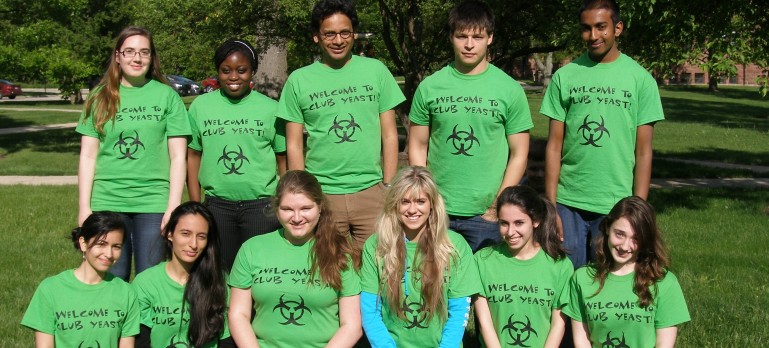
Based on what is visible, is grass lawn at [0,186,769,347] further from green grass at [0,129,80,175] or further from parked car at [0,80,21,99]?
parked car at [0,80,21,99]

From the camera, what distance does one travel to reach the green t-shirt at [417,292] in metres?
4.38

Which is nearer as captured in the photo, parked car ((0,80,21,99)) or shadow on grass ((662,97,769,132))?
shadow on grass ((662,97,769,132))

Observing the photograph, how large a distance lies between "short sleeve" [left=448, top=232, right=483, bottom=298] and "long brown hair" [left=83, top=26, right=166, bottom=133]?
1892mm

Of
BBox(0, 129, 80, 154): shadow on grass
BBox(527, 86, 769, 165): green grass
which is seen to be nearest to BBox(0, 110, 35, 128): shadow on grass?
BBox(0, 129, 80, 154): shadow on grass

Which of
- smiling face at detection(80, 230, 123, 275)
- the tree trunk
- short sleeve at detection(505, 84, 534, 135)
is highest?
the tree trunk

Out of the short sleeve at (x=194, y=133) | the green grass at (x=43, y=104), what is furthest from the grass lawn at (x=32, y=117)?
the short sleeve at (x=194, y=133)

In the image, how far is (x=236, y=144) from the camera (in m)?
4.82

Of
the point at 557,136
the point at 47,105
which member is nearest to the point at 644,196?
the point at 557,136

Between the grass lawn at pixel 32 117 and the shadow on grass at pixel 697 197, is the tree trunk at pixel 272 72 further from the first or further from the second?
the grass lawn at pixel 32 117

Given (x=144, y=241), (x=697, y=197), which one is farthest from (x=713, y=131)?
(x=144, y=241)

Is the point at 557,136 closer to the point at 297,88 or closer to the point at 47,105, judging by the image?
the point at 297,88

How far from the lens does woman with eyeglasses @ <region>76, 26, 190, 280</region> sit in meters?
4.66

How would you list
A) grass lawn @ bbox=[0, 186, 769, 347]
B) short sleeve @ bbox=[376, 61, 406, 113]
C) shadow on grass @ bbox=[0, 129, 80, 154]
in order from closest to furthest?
short sleeve @ bbox=[376, 61, 406, 113]
grass lawn @ bbox=[0, 186, 769, 347]
shadow on grass @ bbox=[0, 129, 80, 154]

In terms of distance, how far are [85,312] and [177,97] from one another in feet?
4.14
